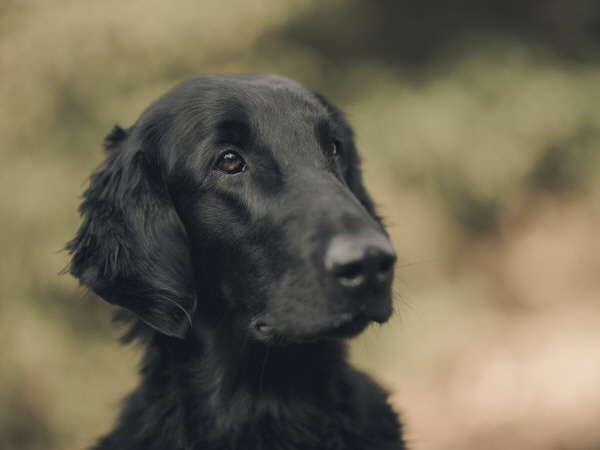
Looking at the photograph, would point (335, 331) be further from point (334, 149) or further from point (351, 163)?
point (351, 163)

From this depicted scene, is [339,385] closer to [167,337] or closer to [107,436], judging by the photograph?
[167,337]

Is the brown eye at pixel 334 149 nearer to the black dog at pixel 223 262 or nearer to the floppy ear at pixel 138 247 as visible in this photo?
the black dog at pixel 223 262

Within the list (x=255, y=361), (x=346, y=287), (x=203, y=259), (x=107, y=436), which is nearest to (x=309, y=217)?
(x=346, y=287)

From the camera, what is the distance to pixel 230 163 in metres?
2.09

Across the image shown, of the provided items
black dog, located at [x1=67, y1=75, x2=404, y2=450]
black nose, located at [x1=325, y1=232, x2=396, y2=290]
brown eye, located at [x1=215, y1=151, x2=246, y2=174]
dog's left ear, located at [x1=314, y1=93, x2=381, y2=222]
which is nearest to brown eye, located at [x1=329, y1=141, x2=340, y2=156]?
black dog, located at [x1=67, y1=75, x2=404, y2=450]

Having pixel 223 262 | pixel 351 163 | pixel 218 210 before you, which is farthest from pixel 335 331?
pixel 351 163

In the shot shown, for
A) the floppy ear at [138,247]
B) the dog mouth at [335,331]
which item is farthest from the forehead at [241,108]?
the dog mouth at [335,331]

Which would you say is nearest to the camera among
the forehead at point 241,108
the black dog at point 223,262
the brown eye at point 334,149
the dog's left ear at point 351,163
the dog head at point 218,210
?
the dog head at point 218,210

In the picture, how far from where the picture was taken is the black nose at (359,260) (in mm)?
1644

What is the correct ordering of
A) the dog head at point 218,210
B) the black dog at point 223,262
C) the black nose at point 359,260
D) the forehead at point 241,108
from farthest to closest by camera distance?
the forehead at point 241,108 → the black dog at point 223,262 → the dog head at point 218,210 → the black nose at point 359,260

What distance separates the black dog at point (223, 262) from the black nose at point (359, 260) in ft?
0.56

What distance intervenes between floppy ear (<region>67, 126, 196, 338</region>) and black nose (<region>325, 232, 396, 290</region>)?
684 mm

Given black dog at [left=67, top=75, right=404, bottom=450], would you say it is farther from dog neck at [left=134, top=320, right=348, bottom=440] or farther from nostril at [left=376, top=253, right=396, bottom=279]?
nostril at [left=376, top=253, right=396, bottom=279]

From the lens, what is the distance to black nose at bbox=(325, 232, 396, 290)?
1644mm
